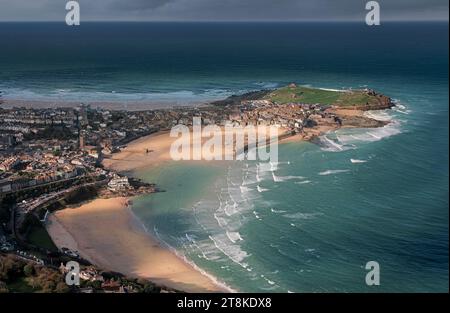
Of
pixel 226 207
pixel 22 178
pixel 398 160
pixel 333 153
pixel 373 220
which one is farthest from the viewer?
pixel 333 153

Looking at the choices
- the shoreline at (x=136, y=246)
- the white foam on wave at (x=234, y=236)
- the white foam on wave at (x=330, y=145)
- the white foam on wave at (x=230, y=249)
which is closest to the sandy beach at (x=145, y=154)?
the shoreline at (x=136, y=246)

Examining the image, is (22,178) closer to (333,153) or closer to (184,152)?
(184,152)

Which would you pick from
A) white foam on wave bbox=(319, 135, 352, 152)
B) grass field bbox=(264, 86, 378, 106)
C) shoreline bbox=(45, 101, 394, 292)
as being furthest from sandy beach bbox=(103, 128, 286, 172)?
grass field bbox=(264, 86, 378, 106)

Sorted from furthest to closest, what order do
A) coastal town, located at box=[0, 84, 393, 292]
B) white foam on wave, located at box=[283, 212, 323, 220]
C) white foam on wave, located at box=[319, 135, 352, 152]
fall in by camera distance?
white foam on wave, located at box=[319, 135, 352, 152]
white foam on wave, located at box=[283, 212, 323, 220]
coastal town, located at box=[0, 84, 393, 292]

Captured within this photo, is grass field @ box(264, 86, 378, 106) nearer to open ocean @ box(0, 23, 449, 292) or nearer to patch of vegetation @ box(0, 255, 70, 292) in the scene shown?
open ocean @ box(0, 23, 449, 292)

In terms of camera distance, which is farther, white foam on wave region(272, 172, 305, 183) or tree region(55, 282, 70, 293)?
white foam on wave region(272, 172, 305, 183)
